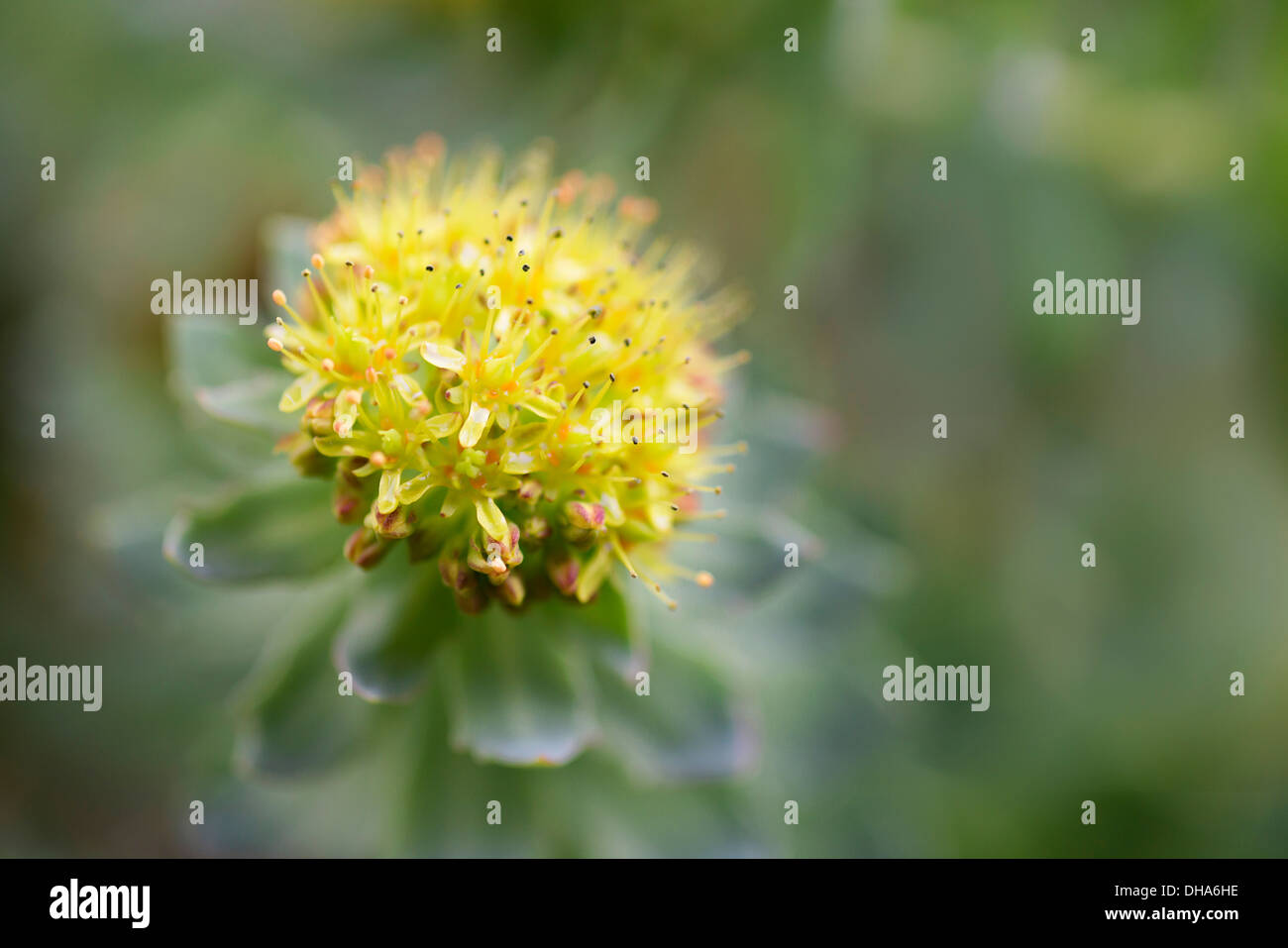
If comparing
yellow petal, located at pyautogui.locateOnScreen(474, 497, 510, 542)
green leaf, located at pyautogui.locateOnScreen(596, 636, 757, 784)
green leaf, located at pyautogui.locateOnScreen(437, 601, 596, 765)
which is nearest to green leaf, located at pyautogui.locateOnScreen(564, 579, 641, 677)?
green leaf, located at pyautogui.locateOnScreen(437, 601, 596, 765)

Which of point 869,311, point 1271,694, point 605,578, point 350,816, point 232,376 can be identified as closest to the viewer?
point 605,578

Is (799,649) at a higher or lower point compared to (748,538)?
lower

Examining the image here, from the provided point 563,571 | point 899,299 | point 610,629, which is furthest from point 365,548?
point 899,299

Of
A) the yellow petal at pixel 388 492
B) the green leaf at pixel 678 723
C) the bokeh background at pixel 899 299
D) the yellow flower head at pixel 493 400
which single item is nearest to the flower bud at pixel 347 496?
the yellow flower head at pixel 493 400

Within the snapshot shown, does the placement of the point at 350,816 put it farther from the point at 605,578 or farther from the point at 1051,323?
the point at 1051,323

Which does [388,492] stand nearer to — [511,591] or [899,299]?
[511,591]

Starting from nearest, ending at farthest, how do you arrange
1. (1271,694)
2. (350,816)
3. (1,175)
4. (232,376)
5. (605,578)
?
(605,578) < (232,376) < (350,816) < (1,175) < (1271,694)

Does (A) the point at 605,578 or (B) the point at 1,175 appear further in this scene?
(B) the point at 1,175
